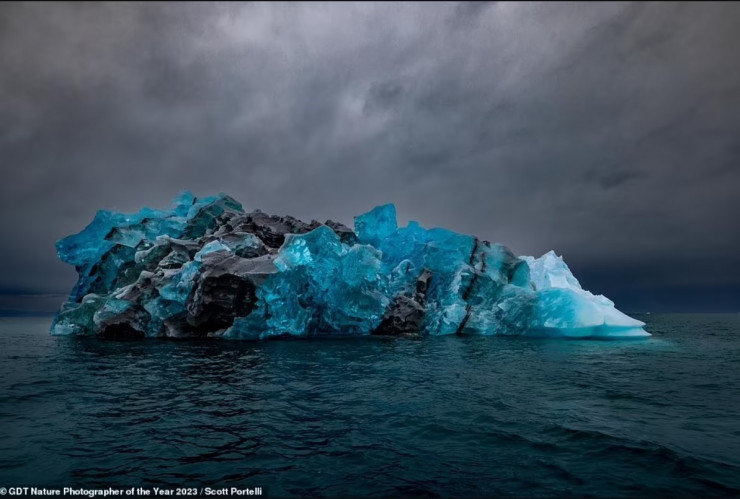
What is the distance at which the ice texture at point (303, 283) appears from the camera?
80.1 feet

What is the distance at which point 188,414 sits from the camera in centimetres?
833

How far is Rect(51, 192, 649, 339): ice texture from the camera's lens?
80.1 ft

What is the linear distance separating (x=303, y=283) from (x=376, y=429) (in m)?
18.9

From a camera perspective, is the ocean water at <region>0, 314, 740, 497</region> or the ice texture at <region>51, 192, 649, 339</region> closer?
the ocean water at <region>0, 314, 740, 497</region>

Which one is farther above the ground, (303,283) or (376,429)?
(303,283)

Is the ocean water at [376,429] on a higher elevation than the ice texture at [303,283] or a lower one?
lower

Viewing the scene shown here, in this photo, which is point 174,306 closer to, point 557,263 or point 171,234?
point 171,234

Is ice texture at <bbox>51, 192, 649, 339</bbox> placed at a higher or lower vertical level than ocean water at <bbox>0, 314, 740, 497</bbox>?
higher

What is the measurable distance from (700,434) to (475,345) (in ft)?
50.2

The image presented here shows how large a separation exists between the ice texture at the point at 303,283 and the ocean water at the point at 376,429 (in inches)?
396

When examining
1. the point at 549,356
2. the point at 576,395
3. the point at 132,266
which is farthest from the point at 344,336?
the point at 576,395

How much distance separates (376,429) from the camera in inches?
295

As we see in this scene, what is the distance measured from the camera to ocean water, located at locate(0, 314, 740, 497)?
17.6ft

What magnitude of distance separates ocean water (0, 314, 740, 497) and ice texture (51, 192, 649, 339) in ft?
33.0
